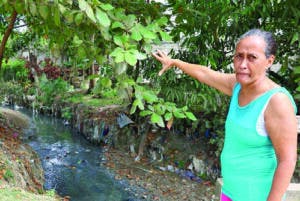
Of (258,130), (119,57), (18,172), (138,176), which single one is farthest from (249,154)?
(138,176)

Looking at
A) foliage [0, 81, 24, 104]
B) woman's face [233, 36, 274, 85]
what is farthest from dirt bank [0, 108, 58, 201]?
foliage [0, 81, 24, 104]

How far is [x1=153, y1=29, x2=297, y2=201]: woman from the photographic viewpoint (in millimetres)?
1468

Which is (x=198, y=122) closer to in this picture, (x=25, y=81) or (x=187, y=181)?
(x=187, y=181)

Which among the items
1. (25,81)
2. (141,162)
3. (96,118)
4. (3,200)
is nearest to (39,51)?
(25,81)

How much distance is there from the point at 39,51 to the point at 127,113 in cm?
765

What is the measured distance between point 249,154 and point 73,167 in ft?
18.6

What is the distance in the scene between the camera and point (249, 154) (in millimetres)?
1599

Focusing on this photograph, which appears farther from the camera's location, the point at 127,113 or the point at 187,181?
the point at 127,113

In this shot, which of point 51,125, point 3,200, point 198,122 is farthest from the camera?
point 51,125

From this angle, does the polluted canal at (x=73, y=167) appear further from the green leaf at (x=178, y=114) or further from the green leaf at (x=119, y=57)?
the green leaf at (x=119, y=57)

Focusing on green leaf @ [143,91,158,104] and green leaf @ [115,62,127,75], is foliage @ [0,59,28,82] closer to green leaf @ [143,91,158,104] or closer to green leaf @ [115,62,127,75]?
green leaf @ [143,91,158,104]

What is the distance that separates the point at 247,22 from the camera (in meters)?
5.68

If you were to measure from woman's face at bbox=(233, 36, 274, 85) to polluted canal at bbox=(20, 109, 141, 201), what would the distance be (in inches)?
173

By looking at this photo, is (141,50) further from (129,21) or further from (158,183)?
(158,183)
